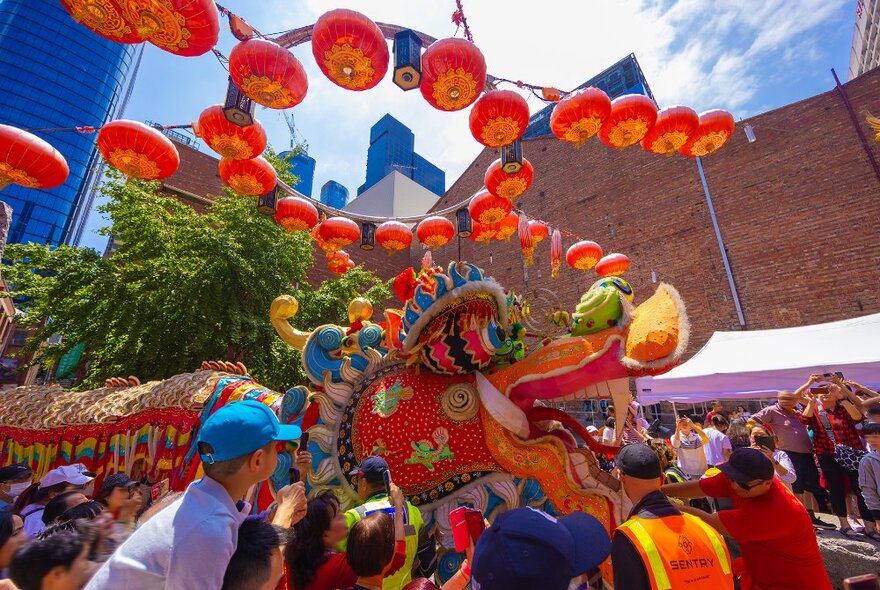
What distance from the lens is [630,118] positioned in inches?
196

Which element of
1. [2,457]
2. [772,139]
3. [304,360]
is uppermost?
[772,139]

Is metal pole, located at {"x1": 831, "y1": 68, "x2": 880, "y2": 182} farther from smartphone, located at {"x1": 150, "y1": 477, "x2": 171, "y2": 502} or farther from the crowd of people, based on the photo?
smartphone, located at {"x1": 150, "y1": 477, "x2": 171, "y2": 502}

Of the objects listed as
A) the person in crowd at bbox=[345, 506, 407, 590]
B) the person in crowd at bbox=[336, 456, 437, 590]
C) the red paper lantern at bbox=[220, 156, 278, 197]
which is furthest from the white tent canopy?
the red paper lantern at bbox=[220, 156, 278, 197]

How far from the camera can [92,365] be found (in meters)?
7.00

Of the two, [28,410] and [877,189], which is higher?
[877,189]

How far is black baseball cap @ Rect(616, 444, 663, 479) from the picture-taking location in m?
1.62

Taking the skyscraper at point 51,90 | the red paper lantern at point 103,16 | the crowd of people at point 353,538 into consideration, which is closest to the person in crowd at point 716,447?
the crowd of people at point 353,538

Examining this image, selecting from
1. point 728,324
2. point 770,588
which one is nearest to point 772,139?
point 728,324

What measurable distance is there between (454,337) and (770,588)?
76.6 inches

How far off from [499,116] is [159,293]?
6052mm

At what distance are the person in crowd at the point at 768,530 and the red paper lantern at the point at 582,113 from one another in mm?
4074

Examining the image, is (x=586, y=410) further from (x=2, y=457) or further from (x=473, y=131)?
(x=2, y=457)

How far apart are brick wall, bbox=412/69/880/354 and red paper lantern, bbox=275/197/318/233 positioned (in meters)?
5.58

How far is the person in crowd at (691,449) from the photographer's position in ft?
17.3
